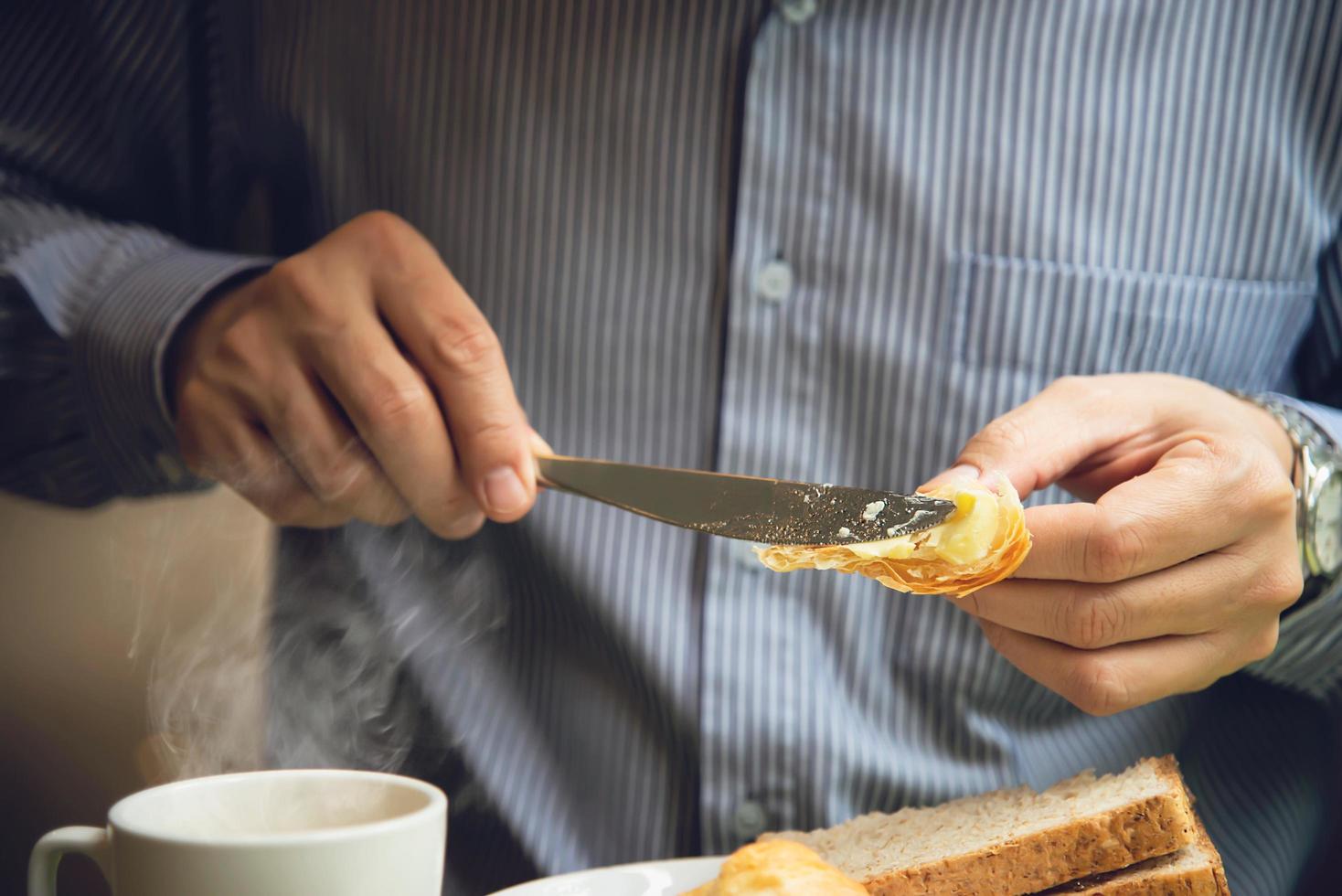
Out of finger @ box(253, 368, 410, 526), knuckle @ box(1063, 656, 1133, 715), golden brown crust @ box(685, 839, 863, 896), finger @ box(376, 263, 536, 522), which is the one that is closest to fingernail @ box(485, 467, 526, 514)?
finger @ box(376, 263, 536, 522)

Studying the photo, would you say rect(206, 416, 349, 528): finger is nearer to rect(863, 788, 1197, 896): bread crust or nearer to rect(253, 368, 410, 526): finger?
rect(253, 368, 410, 526): finger

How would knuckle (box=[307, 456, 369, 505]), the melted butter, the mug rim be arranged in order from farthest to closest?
knuckle (box=[307, 456, 369, 505]) → the melted butter → the mug rim

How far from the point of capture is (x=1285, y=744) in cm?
100

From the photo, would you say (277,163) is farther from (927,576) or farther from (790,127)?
(927,576)

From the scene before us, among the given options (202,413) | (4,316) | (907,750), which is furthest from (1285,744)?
(4,316)

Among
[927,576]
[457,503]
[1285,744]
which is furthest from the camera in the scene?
[1285,744]

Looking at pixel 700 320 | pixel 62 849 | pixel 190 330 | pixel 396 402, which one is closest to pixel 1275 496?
pixel 700 320

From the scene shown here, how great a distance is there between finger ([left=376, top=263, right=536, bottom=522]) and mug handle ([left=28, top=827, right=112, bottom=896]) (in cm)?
28

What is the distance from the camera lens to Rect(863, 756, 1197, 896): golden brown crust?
0.62m

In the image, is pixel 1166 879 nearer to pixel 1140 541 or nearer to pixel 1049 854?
pixel 1049 854

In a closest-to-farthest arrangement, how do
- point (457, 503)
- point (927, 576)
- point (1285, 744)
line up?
1. point (927, 576)
2. point (457, 503)
3. point (1285, 744)

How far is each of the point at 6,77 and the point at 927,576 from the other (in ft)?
3.09

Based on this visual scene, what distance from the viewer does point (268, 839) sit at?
17.6 inches

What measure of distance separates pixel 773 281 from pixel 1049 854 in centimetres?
49
